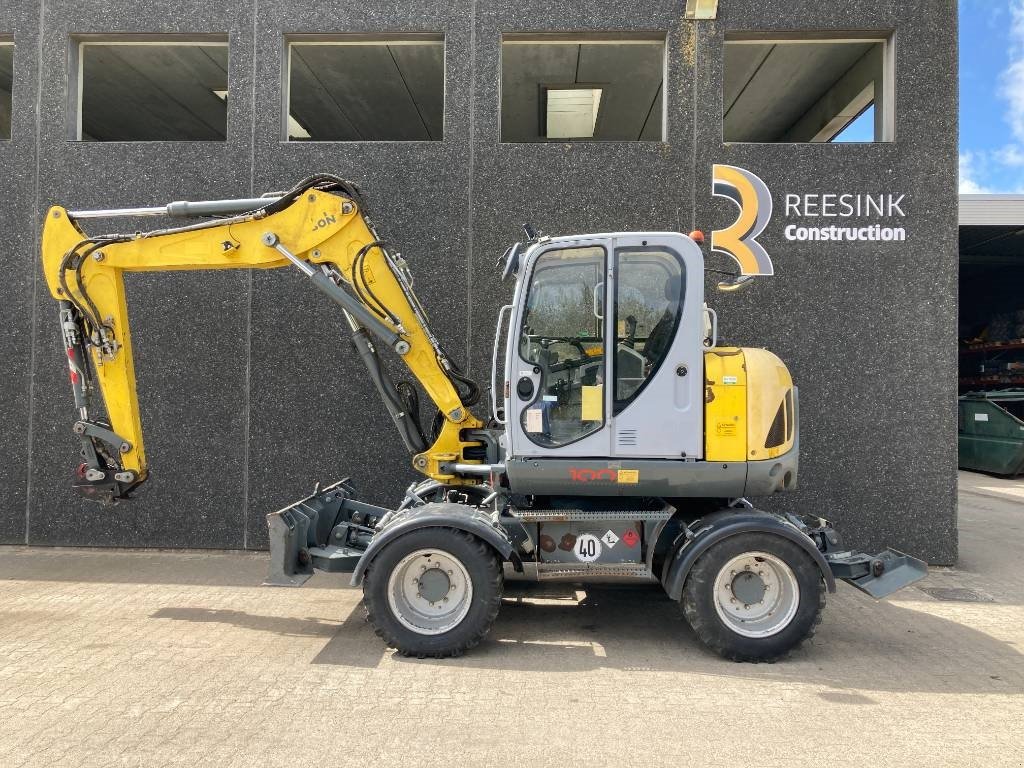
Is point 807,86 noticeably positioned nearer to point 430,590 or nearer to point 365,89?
point 365,89

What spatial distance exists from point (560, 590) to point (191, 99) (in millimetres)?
8482

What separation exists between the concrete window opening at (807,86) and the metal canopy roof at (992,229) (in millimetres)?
6355

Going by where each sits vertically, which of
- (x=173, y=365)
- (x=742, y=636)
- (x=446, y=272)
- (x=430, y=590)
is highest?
(x=446, y=272)

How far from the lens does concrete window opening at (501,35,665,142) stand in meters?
7.57

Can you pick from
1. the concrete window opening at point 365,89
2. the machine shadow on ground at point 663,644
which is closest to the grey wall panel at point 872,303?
the machine shadow on ground at point 663,644

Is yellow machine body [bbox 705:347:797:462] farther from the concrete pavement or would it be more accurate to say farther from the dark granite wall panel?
the dark granite wall panel

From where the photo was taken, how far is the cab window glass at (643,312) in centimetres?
458

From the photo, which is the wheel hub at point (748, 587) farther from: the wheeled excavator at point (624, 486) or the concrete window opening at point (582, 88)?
the concrete window opening at point (582, 88)

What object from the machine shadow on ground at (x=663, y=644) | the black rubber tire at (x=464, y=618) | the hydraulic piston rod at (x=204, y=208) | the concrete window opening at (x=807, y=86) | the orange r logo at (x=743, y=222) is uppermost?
the concrete window opening at (x=807, y=86)

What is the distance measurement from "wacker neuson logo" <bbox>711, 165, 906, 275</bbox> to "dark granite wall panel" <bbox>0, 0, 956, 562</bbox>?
109 millimetres

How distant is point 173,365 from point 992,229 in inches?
676

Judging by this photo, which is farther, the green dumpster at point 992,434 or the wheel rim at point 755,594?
the green dumpster at point 992,434

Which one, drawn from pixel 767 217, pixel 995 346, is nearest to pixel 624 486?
pixel 767 217

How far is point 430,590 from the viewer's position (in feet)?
15.1
